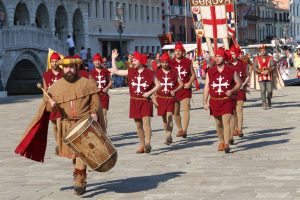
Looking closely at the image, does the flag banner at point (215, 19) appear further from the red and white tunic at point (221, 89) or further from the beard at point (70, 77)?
the beard at point (70, 77)

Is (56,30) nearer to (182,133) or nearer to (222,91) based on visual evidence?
(182,133)

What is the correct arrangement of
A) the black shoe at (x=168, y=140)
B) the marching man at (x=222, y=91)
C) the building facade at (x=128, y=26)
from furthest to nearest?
the building facade at (x=128, y=26), the black shoe at (x=168, y=140), the marching man at (x=222, y=91)

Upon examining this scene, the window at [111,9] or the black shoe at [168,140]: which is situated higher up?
the window at [111,9]

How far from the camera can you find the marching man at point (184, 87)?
18.0 m

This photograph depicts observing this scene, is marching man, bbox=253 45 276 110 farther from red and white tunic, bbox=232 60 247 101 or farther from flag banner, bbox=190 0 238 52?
red and white tunic, bbox=232 60 247 101

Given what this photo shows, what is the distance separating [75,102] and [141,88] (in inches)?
163

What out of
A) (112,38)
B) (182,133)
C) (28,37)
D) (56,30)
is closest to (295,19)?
(112,38)

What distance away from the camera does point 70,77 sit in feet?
36.6

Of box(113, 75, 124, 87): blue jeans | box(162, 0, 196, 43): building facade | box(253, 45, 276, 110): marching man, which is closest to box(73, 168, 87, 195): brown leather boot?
box(253, 45, 276, 110): marching man

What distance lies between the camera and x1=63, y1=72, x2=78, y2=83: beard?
Result: 11.2 m

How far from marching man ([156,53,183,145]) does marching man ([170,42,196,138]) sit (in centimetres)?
75

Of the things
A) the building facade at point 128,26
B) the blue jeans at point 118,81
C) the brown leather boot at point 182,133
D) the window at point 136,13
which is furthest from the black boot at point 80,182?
the window at point 136,13

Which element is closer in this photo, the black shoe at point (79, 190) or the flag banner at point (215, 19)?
the black shoe at point (79, 190)

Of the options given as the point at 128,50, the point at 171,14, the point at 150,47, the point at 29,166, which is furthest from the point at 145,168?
the point at 171,14
